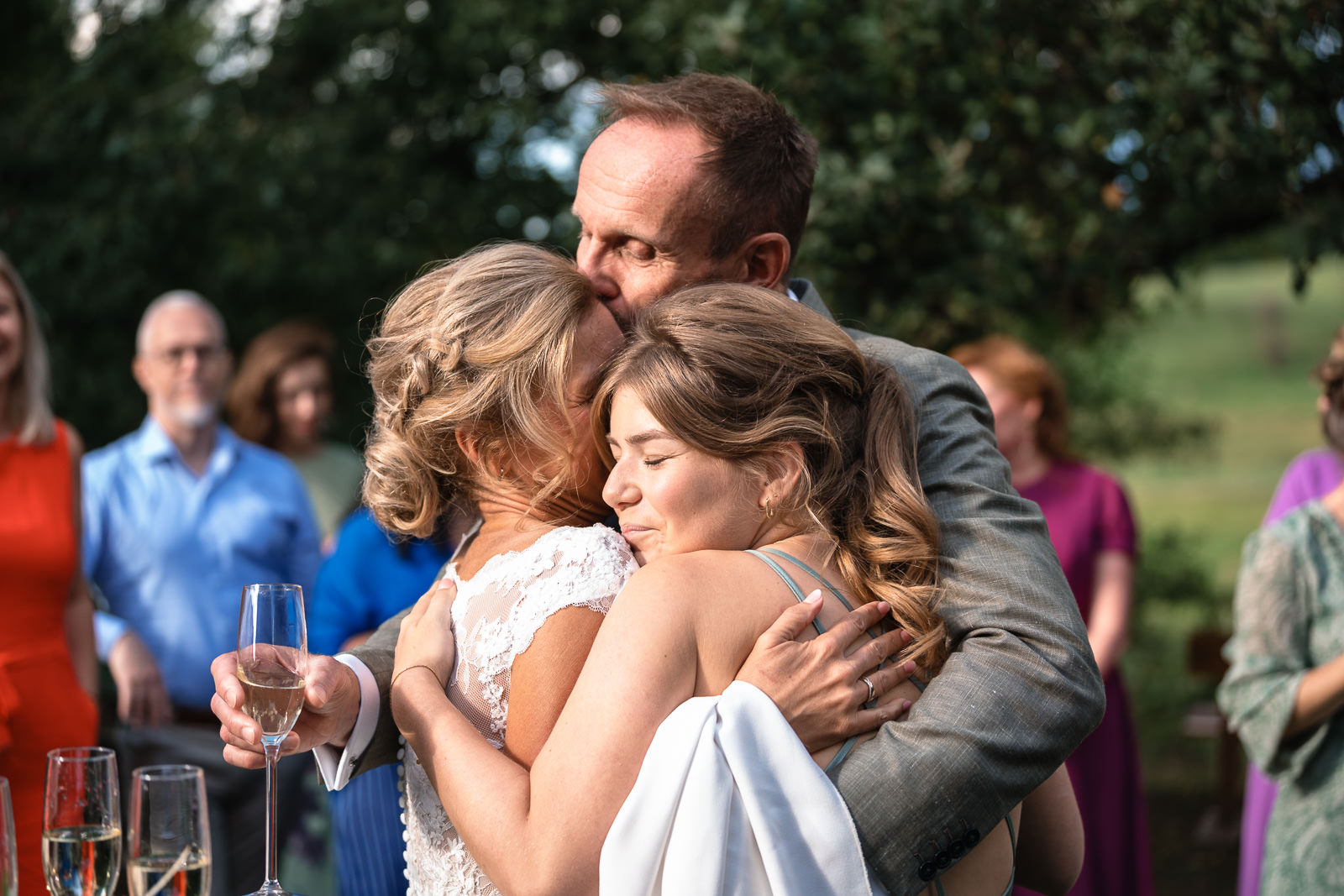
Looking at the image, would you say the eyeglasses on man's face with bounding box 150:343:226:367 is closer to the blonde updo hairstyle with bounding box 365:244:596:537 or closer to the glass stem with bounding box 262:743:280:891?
the blonde updo hairstyle with bounding box 365:244:596:537

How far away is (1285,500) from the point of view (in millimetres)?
4590

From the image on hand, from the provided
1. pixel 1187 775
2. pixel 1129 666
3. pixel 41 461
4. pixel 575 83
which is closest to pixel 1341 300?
pixel 1129 666

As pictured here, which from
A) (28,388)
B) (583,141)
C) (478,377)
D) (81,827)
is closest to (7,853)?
(81,827)

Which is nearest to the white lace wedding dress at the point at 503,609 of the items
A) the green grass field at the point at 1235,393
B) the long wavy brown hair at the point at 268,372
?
the long wavy brown hair at the point at 268,372

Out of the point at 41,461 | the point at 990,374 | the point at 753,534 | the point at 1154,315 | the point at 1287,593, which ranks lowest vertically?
the point at 1154,315

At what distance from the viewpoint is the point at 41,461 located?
13.6ft

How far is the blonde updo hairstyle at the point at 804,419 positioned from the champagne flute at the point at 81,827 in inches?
44.4

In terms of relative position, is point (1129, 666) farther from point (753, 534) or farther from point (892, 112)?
point (753, 534)

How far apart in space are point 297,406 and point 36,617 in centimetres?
230

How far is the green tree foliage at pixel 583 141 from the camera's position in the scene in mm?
4547

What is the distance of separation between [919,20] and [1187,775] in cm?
789

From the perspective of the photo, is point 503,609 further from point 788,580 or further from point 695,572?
point 788,580

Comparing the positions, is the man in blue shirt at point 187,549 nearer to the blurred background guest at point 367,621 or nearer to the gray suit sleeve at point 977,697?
the blurred background guest at point 367,621

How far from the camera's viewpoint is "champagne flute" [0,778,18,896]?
6.75 ft
